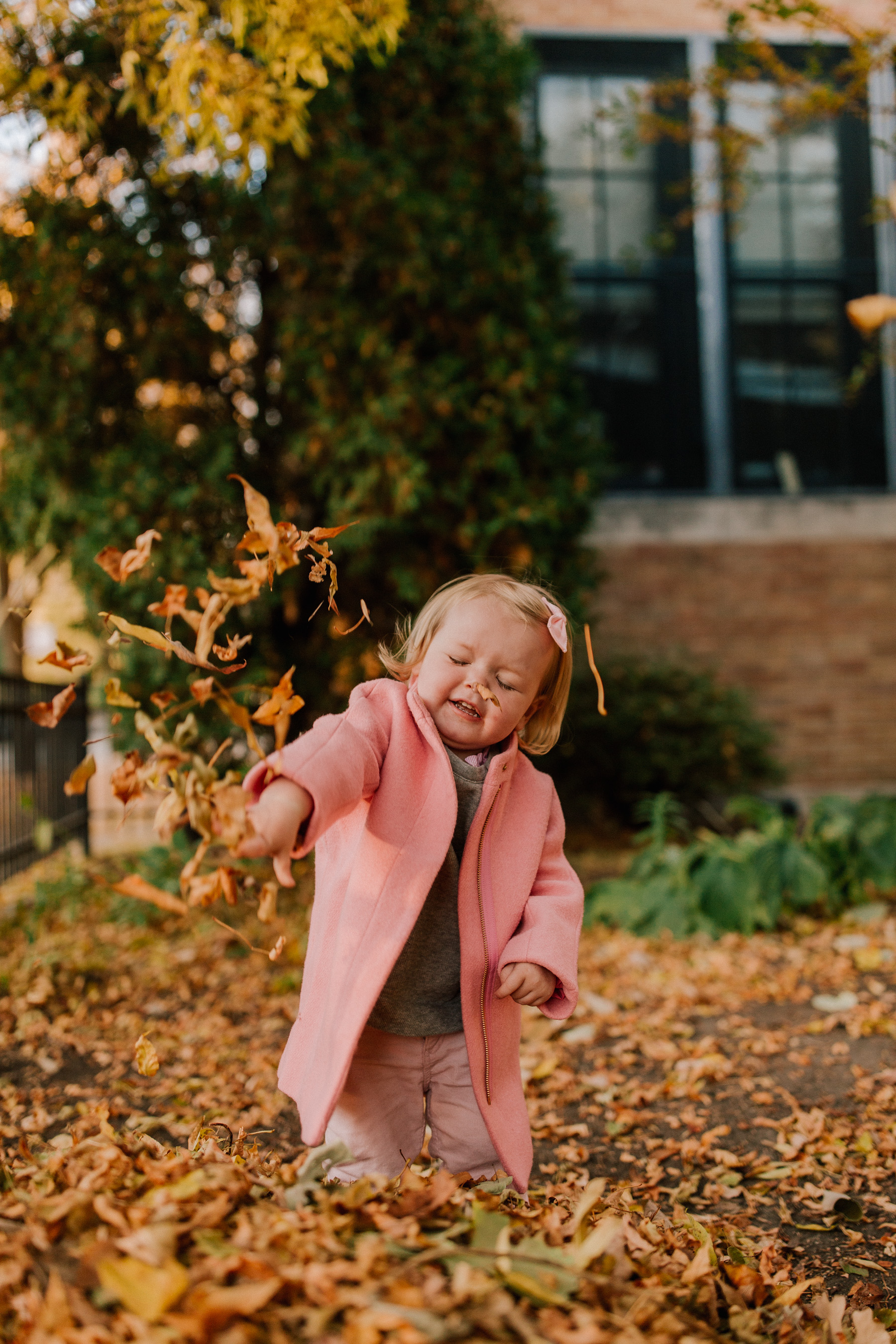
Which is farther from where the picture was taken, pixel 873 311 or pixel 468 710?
pixel 873 311

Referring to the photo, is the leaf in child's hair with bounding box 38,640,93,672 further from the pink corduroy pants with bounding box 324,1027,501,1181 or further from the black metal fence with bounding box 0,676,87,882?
the black metal fence with bounding box 0,676,87,882

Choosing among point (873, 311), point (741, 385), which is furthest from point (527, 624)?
point (741, 385)

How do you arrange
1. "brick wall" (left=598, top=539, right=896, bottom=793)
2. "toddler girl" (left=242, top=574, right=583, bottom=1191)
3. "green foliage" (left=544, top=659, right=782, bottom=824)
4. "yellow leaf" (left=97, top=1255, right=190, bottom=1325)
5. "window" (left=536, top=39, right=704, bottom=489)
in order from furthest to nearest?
"window" (left=536, top=39, right=704, bottom=489)
"brick wall" (left=598, top=539, right=896, bottom=793)
"green foliage" (left=544, top=659, right=782, bottom=824)
"toddler girl" (left=242, top=574, right=583, bottom=1191)
"yellow leaf" (left=97, top=1255, right=190, bottom=1325)

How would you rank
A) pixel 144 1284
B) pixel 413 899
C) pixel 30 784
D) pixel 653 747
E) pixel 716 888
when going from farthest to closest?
pixel 653 747 < pixel 30 784 < pixel 716 888 < pixel 413 899 < pixel 144 1284

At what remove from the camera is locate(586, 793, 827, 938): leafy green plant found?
15.0 ft

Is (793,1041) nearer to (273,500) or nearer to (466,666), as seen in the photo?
(466,666)

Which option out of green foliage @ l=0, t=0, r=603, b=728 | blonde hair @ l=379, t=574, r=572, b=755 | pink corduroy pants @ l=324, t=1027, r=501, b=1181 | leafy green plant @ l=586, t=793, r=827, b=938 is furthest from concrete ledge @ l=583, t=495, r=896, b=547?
pink corduroy pants @ l=324, t=1027, r=501, b=1181

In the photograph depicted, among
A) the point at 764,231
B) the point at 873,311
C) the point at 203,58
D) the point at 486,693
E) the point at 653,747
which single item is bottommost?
the point at 653,747

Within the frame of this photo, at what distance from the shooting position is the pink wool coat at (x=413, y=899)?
5.62ft

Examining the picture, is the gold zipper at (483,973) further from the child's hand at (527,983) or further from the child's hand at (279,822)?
the child's hand at (279,822)

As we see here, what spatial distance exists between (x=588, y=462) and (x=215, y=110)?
3021mm

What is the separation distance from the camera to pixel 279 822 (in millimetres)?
1471

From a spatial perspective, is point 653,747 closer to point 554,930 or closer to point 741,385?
point 741,385

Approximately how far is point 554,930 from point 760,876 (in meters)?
3.13
